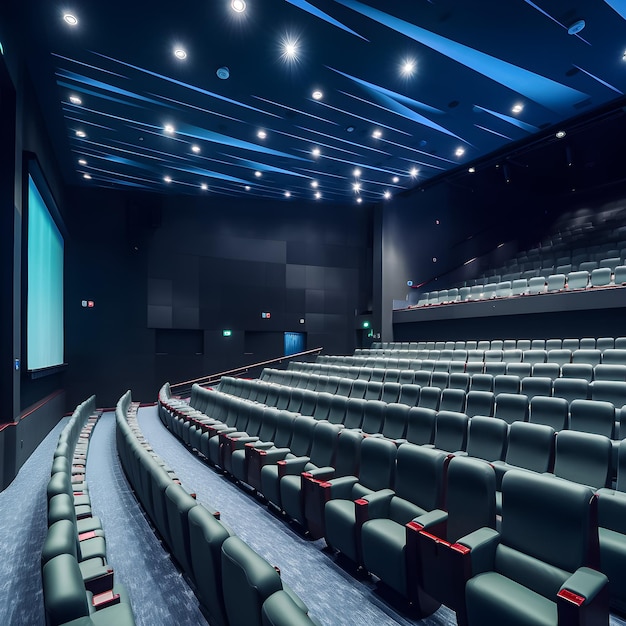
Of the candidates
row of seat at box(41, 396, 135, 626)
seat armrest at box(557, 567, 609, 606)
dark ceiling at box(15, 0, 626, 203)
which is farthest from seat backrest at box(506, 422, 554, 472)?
dark ceiling at box(15, 0, 626, 203)

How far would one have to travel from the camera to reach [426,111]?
158 inches

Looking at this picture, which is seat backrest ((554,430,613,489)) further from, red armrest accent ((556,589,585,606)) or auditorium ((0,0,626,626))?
red armrest accent ((556,589,585,606))

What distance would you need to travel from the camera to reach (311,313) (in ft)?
21.6

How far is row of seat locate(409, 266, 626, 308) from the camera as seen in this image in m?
4.07

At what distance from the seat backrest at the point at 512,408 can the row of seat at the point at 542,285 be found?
8.95ft

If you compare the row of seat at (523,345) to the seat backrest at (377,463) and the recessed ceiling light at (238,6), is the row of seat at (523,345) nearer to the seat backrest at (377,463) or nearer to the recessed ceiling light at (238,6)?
the seat backrest at (377,463)

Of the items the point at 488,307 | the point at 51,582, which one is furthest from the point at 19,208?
the point at 488,307

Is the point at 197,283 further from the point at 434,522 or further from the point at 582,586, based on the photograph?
the point at 582,586

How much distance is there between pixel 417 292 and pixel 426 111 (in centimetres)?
308

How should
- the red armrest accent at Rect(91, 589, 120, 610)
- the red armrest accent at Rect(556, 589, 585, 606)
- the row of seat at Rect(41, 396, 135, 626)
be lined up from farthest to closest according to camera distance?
the red armrest accent at Rect(91, 589, 120, 610), the red armrest accent at Rect(556, 589, 585, 606), the row of seat at Rect(41, 396, 135, 626)

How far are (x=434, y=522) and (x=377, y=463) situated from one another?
1.28ft

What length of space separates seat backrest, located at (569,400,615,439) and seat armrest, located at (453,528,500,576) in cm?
100

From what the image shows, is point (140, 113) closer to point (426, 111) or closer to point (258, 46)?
point (258, 46)

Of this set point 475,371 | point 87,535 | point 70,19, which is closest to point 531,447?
point 87,535
